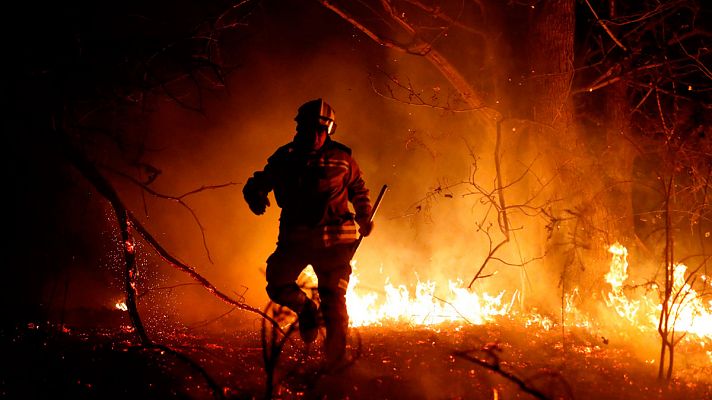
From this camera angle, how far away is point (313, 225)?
434cm

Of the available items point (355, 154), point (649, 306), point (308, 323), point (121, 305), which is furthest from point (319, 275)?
point (355, 154)

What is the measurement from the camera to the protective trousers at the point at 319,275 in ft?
14.1

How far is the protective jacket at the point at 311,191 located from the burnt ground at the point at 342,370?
1.09 metres

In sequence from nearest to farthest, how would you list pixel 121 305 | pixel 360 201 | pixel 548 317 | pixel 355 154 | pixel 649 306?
1. pixel 360 201
2. pixel 649 306
3. pixel 548 317
4. pixel 121 305
5. pixel 355 154

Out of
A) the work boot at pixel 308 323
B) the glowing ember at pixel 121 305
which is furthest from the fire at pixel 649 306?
the glowing ember at pixel 121 305

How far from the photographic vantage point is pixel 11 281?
6.44 m

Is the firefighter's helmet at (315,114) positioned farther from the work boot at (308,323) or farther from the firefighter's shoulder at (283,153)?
the work boot at (308,323)

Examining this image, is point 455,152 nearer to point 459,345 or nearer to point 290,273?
point 459,345

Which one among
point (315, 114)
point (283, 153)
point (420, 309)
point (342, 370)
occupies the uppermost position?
point (315, 114)

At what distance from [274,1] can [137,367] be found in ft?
21.8

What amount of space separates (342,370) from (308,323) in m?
0.57

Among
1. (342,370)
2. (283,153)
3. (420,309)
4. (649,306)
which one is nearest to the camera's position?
(342,370)

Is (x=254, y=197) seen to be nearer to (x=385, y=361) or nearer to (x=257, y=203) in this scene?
(x=257, y=203)

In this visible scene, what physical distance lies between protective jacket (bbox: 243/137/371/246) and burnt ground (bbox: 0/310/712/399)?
42.7 inches
